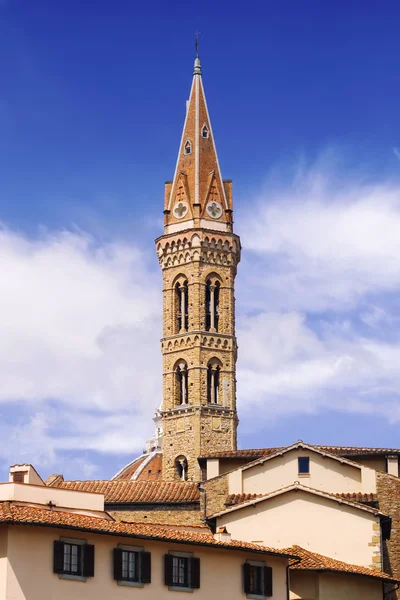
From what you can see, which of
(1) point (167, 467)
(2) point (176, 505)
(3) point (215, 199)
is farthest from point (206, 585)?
(3) point (215, 199)

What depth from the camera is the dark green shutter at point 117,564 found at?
3869 centimetres

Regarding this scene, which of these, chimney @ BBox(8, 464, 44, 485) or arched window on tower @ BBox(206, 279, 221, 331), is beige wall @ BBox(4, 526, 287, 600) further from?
arched window on tower @ BBox(206, 279, 221, 331)

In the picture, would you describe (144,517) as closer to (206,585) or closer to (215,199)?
(206,585)

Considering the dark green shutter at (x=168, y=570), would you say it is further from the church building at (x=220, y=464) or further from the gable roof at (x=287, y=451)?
the gable roof at (x=287, y=451)

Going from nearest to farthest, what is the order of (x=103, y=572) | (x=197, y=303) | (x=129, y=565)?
(x=103, y=572), (x=129, y=565), (x=197, y=303)

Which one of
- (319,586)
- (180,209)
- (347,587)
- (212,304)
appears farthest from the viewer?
(180,209)

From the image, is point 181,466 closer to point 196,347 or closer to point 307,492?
point 196,347

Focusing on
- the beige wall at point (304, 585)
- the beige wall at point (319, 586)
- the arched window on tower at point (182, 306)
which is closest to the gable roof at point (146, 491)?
the beige wall at point (319, 586)

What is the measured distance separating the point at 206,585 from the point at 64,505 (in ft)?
25.0

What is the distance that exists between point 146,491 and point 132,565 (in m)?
26.0

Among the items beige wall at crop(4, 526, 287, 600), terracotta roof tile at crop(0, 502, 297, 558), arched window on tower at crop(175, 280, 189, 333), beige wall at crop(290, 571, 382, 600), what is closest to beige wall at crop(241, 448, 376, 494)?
beige wall at crop(290, 571, 382, 600)

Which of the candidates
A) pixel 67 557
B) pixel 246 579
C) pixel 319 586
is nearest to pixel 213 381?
pixel 319 586

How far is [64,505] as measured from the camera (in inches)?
1848

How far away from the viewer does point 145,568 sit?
3953 cm
